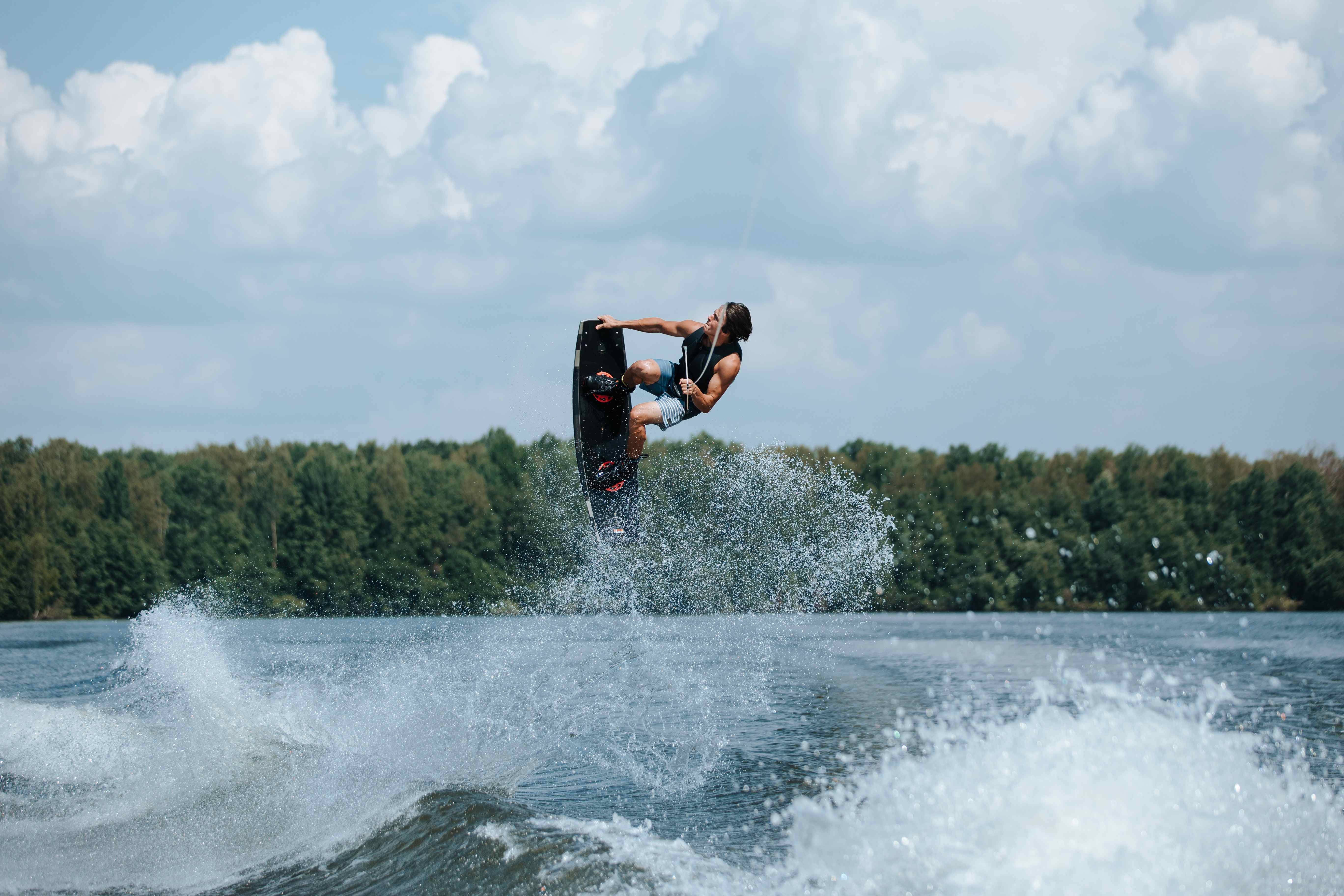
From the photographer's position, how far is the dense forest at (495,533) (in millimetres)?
49781

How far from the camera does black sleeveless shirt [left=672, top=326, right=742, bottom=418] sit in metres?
9.20

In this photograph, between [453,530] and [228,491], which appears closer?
[453,530]

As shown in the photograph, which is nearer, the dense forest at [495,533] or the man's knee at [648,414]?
the man's knee at [648,414]

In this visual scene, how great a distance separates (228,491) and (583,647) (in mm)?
39856

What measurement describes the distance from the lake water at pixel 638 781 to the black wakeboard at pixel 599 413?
247cm

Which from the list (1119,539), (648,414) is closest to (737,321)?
(648,414)

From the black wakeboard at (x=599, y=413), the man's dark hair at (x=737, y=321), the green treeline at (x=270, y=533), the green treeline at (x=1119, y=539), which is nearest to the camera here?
the man's dark hair at (x=737, y=321)

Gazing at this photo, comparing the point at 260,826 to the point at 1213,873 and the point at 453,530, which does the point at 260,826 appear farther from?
the point at 453,530

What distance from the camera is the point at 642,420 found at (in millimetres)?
9633

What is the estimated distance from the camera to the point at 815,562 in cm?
1556

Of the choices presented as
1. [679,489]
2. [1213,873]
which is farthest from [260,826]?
[679,489]

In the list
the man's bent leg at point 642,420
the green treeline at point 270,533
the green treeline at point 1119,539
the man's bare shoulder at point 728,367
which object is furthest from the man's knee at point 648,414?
the green treeline at point 1119,539

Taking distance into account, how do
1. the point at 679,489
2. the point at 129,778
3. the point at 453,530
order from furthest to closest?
the point at 453,530 < the point at 679,489 < the point at 129,778

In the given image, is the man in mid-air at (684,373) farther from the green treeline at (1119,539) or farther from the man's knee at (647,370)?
the green treeline at (1119,539)
